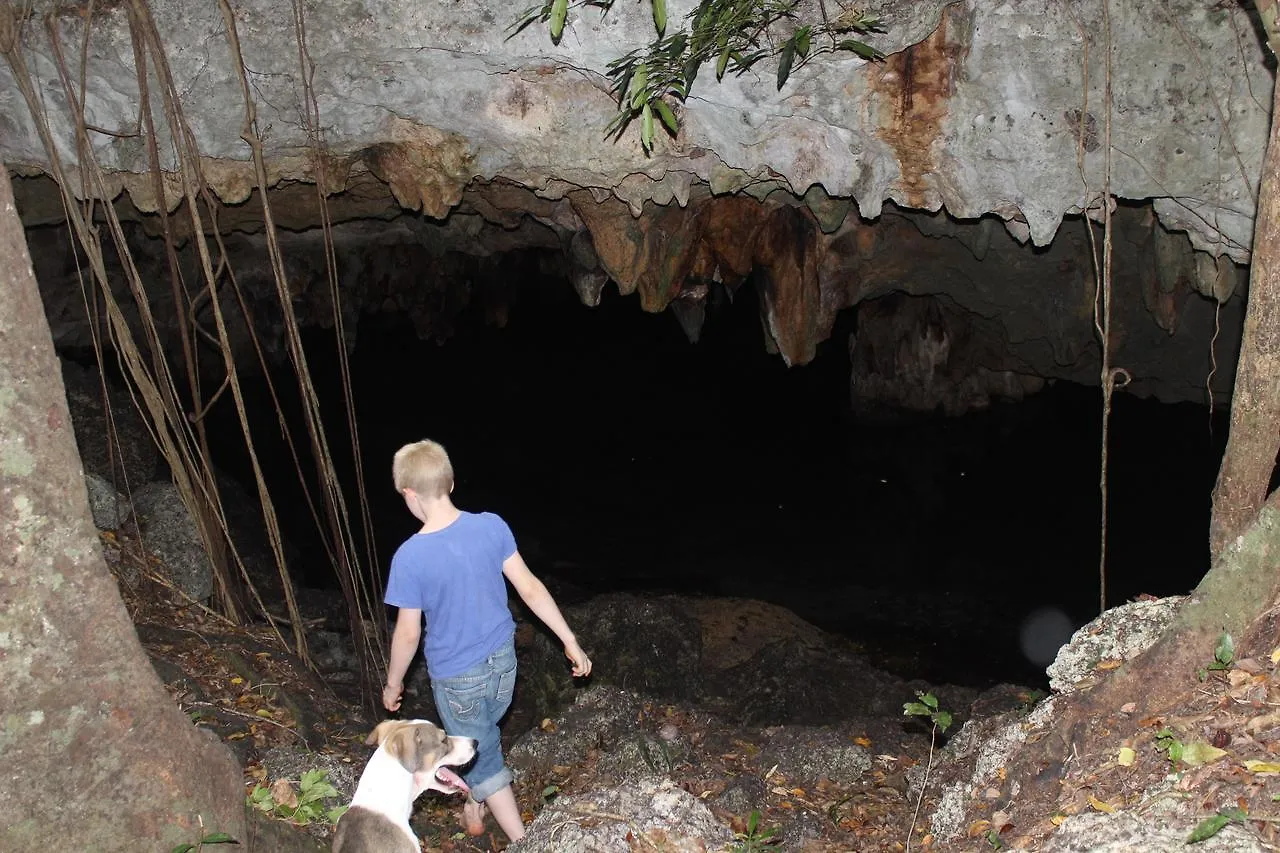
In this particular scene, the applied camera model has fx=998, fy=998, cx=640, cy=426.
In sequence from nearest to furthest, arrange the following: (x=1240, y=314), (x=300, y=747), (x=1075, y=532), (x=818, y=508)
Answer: (x=300, y=747) < (x=1240, y=314) < (x=1075, y=532) < (x=818, y=508)

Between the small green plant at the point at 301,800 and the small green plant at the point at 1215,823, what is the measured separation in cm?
222

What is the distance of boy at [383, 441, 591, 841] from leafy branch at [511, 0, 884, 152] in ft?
6.67

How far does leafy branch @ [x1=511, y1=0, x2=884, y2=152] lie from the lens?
4.32m

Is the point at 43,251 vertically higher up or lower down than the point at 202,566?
higher up

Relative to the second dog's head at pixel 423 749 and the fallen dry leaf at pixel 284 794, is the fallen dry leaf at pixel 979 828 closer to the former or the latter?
the second dog's head at pixel 423 749

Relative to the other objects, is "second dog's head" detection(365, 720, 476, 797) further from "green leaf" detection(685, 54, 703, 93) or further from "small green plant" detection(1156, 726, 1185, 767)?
"green leaf" detection(685, 54, 703, 93)

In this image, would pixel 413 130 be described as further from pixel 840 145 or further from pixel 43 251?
pixel 43 251

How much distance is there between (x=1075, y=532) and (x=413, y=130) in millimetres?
7640

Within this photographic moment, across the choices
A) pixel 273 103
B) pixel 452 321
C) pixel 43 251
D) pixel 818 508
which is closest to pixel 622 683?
pixel 273 103

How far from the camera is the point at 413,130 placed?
602cm

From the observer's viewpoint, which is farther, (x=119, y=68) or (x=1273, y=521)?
(x=119, y=68)

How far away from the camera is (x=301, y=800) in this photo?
3.04 meters

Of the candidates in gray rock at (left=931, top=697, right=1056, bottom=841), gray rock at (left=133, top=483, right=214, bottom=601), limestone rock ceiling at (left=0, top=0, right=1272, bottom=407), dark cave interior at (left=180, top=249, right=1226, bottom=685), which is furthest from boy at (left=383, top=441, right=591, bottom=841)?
dark cave interior at (left=180, top=249, right=1226, bottom=685)

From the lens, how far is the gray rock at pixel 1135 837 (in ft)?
6.70
